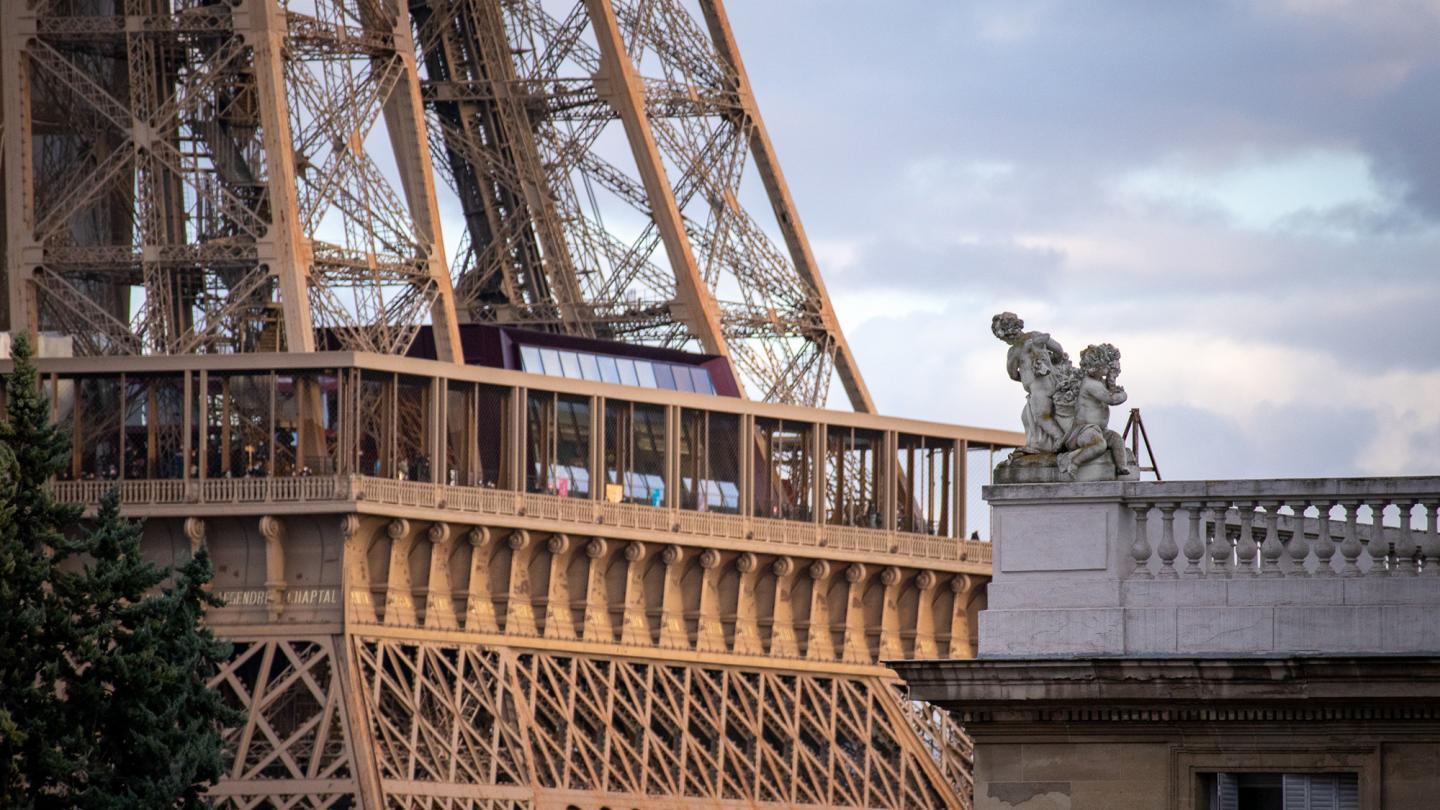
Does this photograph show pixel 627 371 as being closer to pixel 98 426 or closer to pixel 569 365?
pixel 569 365

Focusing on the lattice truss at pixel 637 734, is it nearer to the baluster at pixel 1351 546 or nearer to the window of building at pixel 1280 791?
the window of building at pixel 1280 791

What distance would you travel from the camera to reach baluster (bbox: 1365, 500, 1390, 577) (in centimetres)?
3375

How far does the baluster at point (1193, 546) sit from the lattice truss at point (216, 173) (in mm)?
53379

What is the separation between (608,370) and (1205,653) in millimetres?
63705

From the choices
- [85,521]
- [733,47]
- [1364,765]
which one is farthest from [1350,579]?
[733,47]

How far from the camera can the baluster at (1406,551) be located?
3381 cm

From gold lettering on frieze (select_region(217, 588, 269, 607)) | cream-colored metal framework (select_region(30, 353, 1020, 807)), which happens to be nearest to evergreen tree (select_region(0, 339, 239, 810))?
cream-colored metal framework (select_region(30, 353, 1020, 807))

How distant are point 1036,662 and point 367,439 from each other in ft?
180

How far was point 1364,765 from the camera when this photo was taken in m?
34.0

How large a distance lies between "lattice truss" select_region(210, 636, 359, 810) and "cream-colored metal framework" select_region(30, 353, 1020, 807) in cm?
8

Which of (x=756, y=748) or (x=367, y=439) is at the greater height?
(x=367, y=439)

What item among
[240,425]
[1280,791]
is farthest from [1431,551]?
[240,425]

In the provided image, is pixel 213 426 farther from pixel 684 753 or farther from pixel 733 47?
pixel 733 47

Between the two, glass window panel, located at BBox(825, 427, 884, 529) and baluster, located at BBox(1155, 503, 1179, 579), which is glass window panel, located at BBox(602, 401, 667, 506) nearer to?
glass window panel, located at BBox(825, 427, 884, 529)
